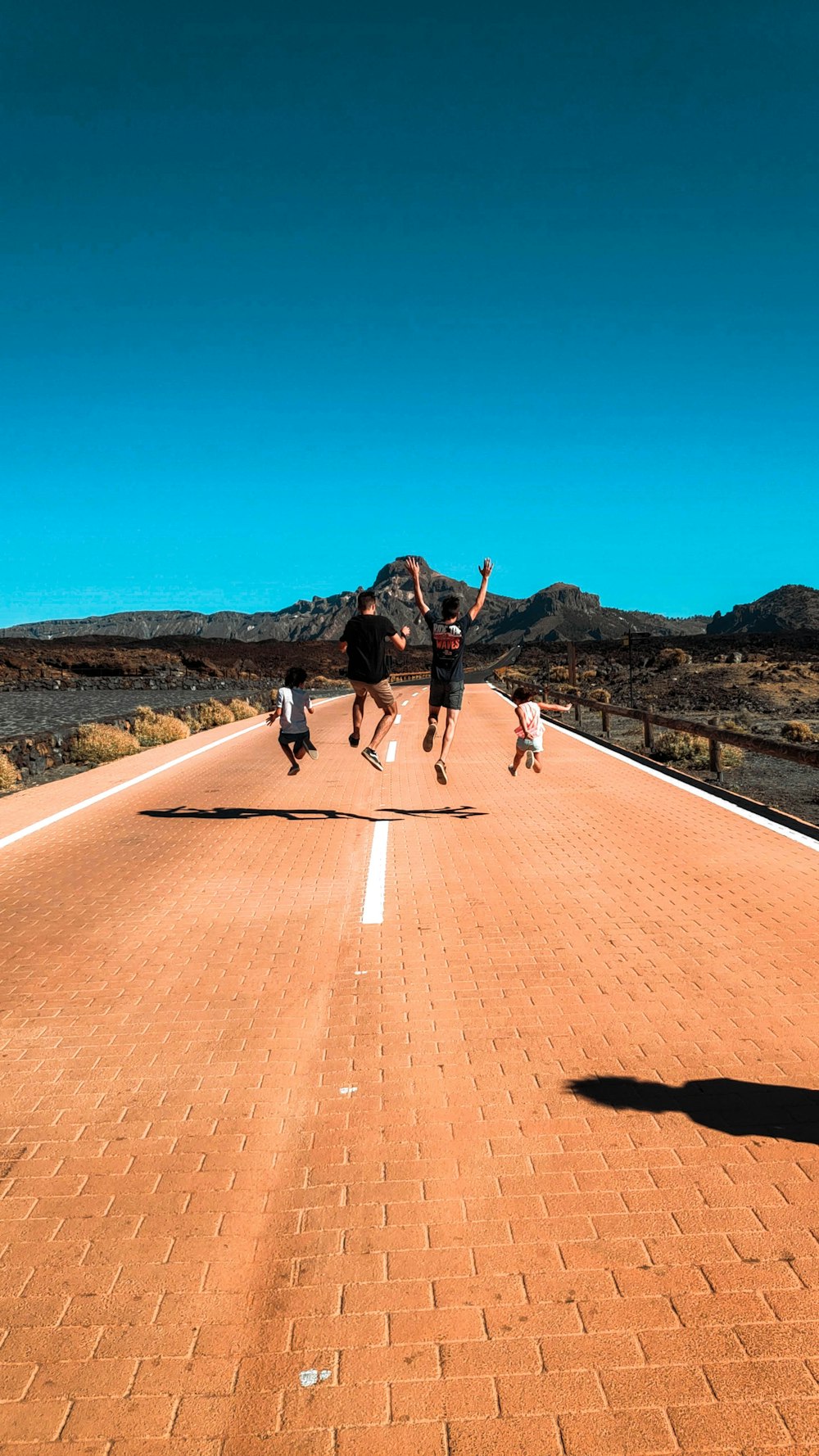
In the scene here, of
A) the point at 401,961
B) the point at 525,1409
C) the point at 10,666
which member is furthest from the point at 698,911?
the point at 10,666

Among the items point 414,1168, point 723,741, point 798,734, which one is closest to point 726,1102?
point 414,1168

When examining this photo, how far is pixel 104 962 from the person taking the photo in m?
5.75

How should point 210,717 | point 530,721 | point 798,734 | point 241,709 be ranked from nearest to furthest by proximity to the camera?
point 530,721, point 798,734, point 210,717, point 241,709

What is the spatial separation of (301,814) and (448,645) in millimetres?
2780

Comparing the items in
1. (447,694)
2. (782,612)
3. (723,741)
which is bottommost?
(723,741)

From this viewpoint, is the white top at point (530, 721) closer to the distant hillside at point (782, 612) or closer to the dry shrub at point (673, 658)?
the dry shrub at point (673, 658)

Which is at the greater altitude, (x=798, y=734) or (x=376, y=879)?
(x=376, y=879)

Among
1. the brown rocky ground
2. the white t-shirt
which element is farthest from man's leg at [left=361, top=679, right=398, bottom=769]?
the brown rocky ground

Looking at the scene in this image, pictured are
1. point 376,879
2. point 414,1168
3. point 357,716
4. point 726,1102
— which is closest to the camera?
point 414,1168

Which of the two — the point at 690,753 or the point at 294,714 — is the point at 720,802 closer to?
the point at 294,714

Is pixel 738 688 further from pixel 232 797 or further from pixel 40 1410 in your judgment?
pixel 40 1410

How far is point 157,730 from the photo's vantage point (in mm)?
23688

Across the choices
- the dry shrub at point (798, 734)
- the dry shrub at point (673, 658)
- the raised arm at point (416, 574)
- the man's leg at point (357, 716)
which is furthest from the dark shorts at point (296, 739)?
the dry shrub at point (673, 658)

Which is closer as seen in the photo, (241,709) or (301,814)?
(301,814)
